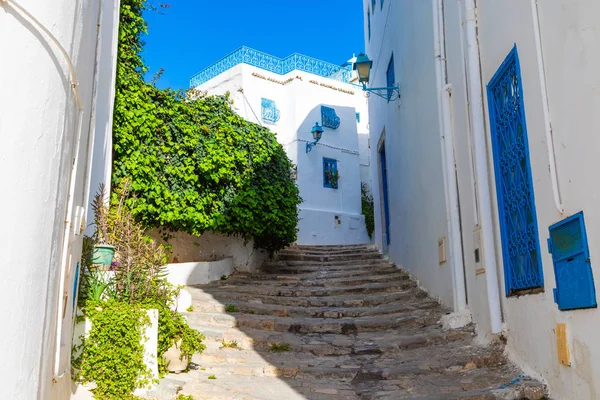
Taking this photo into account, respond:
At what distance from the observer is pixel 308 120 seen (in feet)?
56.8

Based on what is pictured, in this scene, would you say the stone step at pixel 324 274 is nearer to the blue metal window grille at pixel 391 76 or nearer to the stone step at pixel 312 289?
the stone step at pixel 312 289

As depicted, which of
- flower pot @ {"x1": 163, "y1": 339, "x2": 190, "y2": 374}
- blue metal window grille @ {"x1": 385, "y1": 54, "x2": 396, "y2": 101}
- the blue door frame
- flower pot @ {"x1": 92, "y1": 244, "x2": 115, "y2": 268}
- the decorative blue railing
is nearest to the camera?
flower pot @ {"x1": 163, "y1": 339, "x2": 190, "y2": 374}

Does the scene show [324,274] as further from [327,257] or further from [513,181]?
[513,181]

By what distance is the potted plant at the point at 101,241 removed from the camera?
16.6 ft

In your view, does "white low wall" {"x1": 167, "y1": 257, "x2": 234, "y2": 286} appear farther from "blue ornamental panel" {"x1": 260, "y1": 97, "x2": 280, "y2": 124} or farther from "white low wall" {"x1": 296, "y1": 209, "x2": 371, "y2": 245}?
"blue ornamental panel" {"x1": 260, "y1": 97, "x2": 280, "y2": 124}

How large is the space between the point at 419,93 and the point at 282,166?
146 inches

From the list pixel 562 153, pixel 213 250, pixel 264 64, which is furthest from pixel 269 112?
pixel 562 153

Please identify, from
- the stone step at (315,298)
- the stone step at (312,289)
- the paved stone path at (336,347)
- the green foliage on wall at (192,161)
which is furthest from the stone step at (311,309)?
the green foliage on wall at (192,161)

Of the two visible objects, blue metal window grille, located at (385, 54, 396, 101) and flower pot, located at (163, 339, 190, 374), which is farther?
blue metal window grille, located at (385, 54, 396, 101)

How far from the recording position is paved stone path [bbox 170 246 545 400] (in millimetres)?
4535

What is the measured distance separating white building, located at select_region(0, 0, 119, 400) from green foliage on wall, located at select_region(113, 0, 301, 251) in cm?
429

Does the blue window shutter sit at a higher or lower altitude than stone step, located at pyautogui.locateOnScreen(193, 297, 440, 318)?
higher

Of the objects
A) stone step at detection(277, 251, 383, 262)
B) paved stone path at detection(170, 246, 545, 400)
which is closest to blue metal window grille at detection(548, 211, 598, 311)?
paved stone path at detection(170, 246, 545, 400)

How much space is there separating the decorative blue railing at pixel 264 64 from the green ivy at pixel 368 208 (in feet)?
13.8
